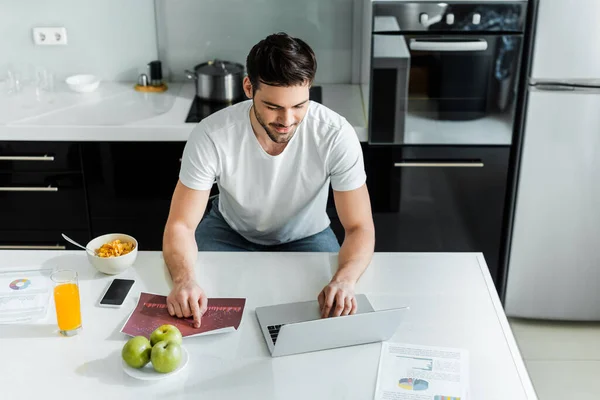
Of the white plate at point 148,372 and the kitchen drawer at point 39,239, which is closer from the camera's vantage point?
the white plate at point 148,372

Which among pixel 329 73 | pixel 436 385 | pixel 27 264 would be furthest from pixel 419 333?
pixel 329 73

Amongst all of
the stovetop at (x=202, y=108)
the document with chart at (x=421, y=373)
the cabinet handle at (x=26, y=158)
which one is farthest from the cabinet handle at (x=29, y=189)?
the document with chart at (x=421, y=373)

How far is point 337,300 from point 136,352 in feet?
1.59

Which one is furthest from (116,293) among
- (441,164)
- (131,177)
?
(441,164)

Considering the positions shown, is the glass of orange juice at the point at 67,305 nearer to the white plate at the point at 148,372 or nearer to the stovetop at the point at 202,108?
the white plate at the point at 148,372

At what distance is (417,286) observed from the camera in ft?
6.38

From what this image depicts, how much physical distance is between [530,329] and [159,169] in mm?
1627

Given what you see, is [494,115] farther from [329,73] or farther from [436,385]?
[436,385]

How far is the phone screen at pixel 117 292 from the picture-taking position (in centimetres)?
186

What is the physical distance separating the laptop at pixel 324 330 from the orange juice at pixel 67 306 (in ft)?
1.36

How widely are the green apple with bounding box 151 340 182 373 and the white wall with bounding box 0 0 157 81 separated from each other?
6.79ft

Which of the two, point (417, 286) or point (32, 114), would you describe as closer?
point (417, 286)

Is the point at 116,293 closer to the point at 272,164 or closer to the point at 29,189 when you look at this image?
the point at 272,164

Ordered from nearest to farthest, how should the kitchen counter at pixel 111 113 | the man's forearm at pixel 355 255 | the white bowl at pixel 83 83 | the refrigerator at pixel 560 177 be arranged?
the man's forearm at pixel 355 255 → the refrigerator at pixel 560 177 → the kitchen counter at pixel 111 113 → the white bowl at pixel 83 83
